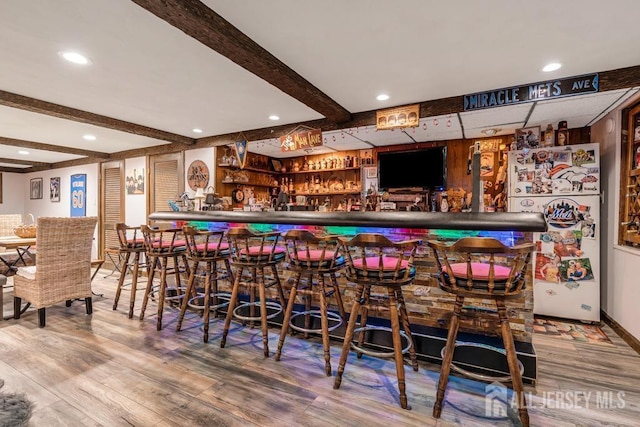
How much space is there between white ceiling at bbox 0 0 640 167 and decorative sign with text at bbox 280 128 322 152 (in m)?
0.27

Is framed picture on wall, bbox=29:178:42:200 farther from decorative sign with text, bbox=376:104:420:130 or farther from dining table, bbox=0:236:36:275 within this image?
decorative sign with text, bbox=376:104:420:130

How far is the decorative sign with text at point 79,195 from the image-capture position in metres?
7.22

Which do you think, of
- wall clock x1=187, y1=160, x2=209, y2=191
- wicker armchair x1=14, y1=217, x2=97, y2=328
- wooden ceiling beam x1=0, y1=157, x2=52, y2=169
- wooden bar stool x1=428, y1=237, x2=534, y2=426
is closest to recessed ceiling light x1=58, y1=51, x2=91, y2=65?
wicker armchair x1=14, y1=217, x2=97, y2=328

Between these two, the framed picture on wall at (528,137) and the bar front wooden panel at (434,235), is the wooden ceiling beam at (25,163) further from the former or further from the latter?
the framed picture on wall at (528,137)

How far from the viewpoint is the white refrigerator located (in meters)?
3.46

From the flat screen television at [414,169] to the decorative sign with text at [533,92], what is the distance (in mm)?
1823

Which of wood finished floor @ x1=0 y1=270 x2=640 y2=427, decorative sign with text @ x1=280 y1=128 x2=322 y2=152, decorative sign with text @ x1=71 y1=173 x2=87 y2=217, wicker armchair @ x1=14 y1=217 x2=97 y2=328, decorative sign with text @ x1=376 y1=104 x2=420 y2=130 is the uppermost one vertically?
decorative sign with text @ x1=376 y1=104 x2=420 y2=130

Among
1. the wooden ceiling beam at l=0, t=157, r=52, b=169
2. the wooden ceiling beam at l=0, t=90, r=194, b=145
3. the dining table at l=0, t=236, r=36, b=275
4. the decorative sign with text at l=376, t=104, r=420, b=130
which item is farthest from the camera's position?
the wooden ceiling beam at l=0, t=157, r=52, b=169

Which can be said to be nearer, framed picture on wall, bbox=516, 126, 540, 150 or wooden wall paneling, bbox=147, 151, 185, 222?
Answer: framed picture on wall, bbox=516, 126, 540, 150

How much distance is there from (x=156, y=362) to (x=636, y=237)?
4312 millimetres

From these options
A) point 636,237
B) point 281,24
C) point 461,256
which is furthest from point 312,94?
point 636,237

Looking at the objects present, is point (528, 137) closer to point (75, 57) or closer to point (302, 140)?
point (302, 140)

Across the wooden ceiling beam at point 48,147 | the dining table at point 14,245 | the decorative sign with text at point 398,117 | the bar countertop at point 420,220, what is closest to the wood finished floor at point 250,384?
the bar countertop at point 420,220

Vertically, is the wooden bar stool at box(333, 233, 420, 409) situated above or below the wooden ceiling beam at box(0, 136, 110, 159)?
below
